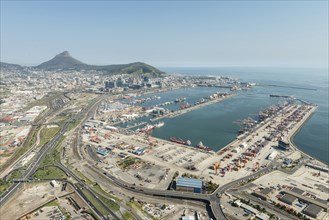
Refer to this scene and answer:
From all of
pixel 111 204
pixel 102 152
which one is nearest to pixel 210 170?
pixel 111 204

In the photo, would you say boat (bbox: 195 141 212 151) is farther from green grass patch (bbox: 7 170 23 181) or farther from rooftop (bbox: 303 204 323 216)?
green grass patch (bbox: 7 170 23 181)

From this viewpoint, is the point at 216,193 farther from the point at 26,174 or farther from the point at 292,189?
the point at 26,174

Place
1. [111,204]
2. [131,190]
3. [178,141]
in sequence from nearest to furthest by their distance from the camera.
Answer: [111,204] → [131,190] → [178,141]

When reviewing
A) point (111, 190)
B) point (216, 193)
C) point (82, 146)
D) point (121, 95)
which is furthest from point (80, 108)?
point (216, 193)

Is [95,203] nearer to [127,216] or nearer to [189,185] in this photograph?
[127,216]

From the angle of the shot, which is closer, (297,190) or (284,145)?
(297,190)

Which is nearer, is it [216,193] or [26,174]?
[216,193]
